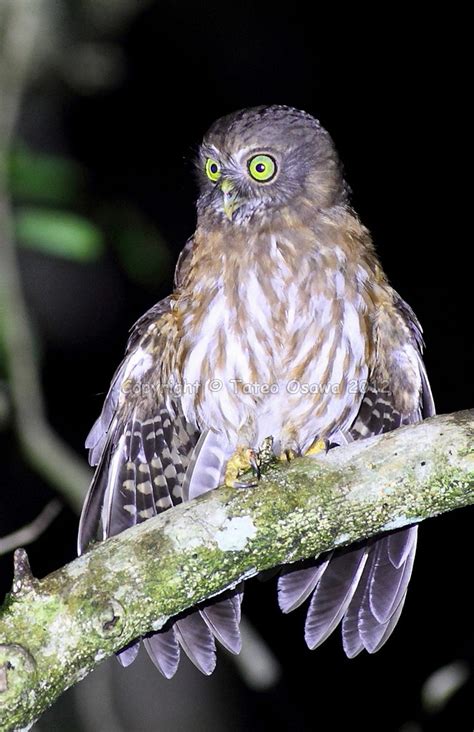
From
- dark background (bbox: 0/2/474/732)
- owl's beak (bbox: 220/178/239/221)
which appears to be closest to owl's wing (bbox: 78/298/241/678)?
owl's beak (bbox: 220/178/239/221)

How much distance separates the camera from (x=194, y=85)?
5324mm

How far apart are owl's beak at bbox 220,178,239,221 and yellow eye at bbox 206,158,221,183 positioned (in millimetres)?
79

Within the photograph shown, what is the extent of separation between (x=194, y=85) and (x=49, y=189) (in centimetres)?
304

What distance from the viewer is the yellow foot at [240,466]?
8.78 feet

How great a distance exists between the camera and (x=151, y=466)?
12.0ft

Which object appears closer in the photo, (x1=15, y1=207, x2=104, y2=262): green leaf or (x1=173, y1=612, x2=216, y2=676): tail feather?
(x1=15, y1=207, x2=104, y2=262): green leaf

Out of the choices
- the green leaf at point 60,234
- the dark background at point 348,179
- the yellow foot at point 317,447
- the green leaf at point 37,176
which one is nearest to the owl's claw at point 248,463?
the yellow foot at point 317,447

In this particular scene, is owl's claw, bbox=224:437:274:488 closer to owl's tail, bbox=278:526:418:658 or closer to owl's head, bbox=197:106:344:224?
owl's tail, bbox=278:526:418:658

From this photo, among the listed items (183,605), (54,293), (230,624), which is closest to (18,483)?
(54,293)

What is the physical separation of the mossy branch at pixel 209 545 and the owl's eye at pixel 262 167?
112cm

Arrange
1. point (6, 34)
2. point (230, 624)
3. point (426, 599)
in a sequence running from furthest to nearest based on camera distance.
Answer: point (426, 599), point (230, 624), point (6, 34)

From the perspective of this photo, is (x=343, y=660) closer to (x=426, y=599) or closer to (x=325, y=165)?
(x=426, y=599)

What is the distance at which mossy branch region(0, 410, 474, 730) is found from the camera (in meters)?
2.27

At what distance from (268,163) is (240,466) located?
3.53 feet
